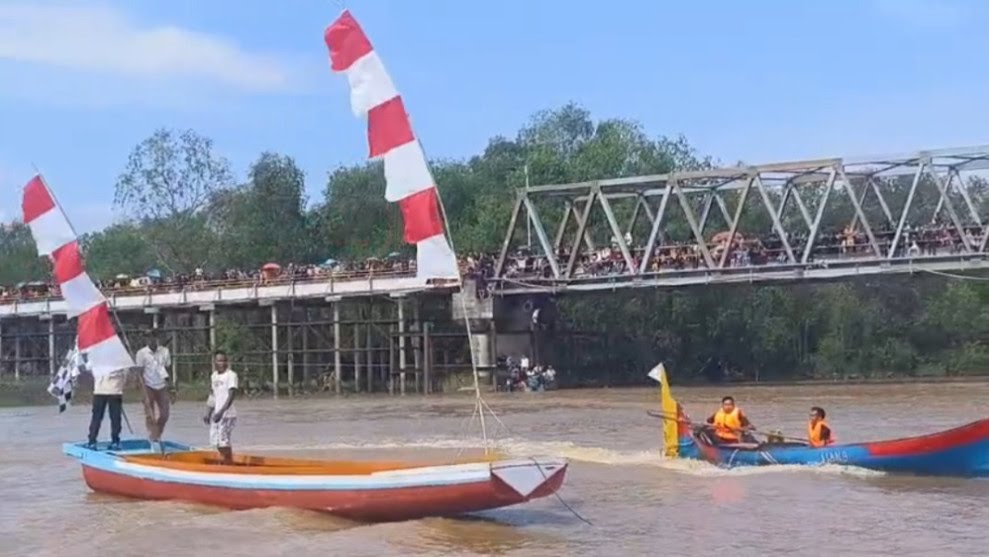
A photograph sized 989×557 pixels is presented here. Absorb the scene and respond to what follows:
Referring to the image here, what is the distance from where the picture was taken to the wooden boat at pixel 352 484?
40.9 feet

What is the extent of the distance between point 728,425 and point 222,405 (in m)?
7.01

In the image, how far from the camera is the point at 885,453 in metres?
16.3

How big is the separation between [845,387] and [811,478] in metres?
23.8

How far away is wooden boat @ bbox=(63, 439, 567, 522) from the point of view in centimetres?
1248

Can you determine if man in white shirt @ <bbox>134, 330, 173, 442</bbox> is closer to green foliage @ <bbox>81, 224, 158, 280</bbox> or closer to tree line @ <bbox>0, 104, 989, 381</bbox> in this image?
tree line @ <bbox>0, 104, 989, 381</bbox>

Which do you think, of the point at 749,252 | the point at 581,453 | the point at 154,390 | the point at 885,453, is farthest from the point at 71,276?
the point at 749,252

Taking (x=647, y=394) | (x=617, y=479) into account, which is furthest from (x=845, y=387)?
(x=617, y=479)

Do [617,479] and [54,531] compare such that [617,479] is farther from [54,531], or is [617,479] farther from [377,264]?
[377,264]

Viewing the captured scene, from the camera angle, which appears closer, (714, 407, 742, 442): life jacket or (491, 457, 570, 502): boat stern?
(491, 457, 570, 502): boat stern

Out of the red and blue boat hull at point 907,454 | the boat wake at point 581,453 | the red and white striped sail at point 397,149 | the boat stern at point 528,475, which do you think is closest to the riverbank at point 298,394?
the boat wake at point 581,453

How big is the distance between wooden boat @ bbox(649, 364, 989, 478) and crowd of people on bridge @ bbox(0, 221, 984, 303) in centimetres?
2120

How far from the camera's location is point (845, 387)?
39.3m

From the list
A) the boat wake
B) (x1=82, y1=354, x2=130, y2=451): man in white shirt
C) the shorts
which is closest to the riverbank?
the boat wake

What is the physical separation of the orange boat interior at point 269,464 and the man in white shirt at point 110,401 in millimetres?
1128
